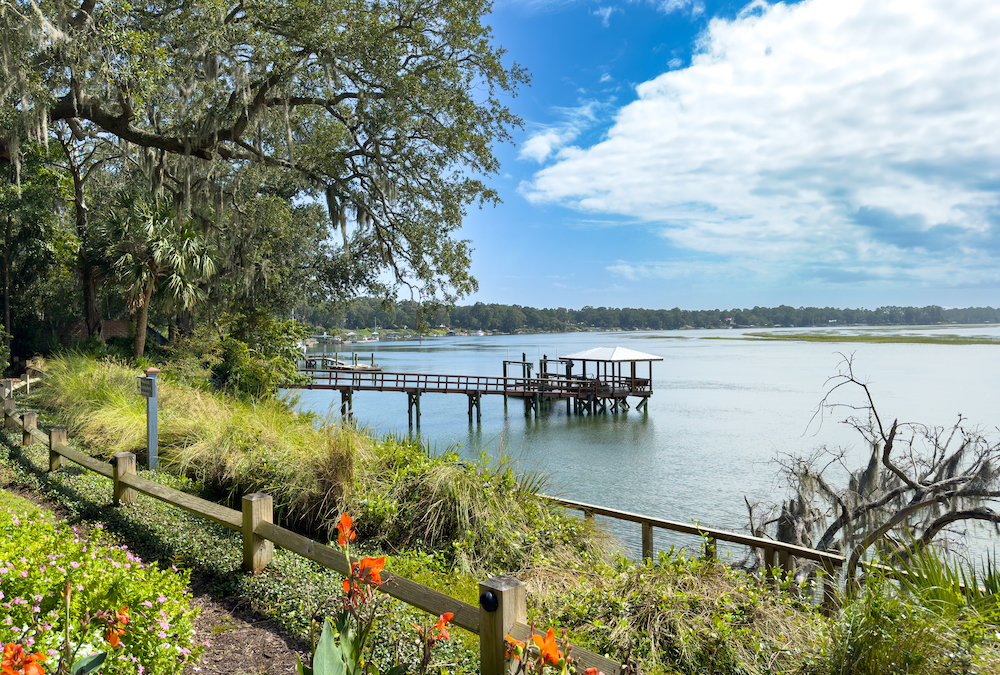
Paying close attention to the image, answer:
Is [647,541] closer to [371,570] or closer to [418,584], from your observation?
[418,584]

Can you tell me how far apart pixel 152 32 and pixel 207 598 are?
1050cm

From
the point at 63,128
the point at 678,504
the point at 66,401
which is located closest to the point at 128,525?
the point at 66,401

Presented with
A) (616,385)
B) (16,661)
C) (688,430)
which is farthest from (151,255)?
(616,385)

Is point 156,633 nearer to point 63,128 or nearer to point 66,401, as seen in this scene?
point 66,401

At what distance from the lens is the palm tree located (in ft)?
56.2

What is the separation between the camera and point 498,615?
2.75 metres

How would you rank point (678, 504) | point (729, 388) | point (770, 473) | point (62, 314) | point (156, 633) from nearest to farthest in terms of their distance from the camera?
point (156, 633)
point (678, 504)
point (770, 473)
point (62, 314)
point (729, 388)

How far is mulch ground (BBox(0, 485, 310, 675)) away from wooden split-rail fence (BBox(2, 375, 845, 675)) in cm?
41

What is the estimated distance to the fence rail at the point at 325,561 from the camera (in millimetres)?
2740

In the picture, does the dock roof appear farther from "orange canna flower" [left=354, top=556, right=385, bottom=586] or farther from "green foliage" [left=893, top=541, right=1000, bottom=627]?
"orange canna flower" [left=354, top=556, right=385, bottom=586]

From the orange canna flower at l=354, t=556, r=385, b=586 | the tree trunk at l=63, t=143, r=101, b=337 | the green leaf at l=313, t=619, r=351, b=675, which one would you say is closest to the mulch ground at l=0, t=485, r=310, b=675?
the green leaf at l=313, t=619, r=351, b=675

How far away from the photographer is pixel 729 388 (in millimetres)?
43969

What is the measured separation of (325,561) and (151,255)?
53.6 ft

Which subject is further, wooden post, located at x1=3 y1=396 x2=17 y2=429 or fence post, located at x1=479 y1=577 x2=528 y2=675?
wooden post, located at x1=3 y1=396 x2=17 y2=429
